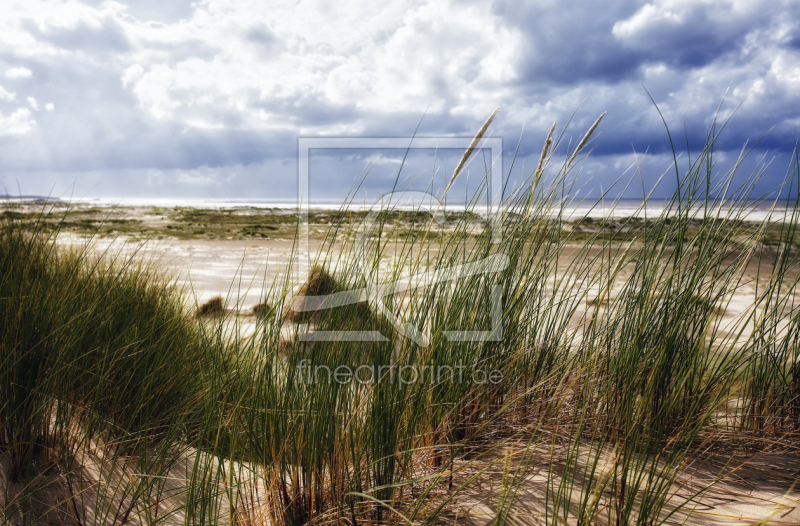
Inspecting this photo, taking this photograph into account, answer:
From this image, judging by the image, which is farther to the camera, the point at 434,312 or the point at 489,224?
the point at 489,224

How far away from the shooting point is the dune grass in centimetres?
121

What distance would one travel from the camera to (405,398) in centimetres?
130

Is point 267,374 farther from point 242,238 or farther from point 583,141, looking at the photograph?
point 242,238

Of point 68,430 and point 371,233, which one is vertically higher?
point 371,233

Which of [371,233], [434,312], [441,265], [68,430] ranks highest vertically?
[371,233]

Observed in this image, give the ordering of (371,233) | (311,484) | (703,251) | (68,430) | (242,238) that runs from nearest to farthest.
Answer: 1. (311,484)
2. (68,430)
3. (703,251)
4. (371,233)
5. (242,238)

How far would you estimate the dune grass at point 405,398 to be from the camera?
1215 mm

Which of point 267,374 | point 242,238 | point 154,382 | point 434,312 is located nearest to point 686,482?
point 434,312

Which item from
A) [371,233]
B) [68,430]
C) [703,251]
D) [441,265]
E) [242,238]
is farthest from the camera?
[242,238]

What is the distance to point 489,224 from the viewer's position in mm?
1830

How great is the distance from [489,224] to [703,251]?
2.51ft

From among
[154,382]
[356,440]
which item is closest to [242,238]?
[154,382]

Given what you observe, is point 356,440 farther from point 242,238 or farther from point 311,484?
point 242,238

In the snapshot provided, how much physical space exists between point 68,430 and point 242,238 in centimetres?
1154
